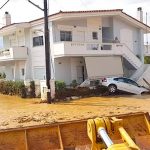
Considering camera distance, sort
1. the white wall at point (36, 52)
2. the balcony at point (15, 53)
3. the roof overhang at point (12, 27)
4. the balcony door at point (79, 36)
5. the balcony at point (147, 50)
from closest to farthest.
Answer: the balcony door at point (79, 36), the white wall at point (36, 52), the balcony at point (15, 53), the roof overhang at point (12, 27), the balcony at point (147, 50)

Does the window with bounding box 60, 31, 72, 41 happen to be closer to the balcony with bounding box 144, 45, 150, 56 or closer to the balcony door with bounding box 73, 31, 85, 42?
the balcony door with bounding box 73, 31, 85, 42

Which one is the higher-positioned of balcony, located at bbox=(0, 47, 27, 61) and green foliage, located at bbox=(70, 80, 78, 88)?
balcony, located at bbox=(0, 47, 27, 61)

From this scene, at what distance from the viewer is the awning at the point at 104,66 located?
32.2m

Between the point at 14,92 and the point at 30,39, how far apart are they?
539cm

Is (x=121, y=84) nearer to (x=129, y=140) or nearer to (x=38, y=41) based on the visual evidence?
(x=38, y=41)

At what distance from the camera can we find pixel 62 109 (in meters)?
23.2

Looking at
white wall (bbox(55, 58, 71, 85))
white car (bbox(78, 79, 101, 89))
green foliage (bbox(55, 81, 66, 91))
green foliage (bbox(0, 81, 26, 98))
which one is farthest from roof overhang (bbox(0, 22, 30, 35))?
green foliage (bbox(55, 81, 66, 91))

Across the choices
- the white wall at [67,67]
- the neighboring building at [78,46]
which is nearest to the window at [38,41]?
the neighboring building at [78,46]

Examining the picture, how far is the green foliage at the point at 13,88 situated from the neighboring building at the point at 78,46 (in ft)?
7.77

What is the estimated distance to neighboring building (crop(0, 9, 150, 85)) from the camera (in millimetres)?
31781

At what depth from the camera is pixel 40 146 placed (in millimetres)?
8742

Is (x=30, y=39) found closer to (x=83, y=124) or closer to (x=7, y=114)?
(x=7, y=114)

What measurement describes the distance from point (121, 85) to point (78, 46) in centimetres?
480

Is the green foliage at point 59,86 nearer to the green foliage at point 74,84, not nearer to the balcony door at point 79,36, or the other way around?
the green foliage at point 74,84
